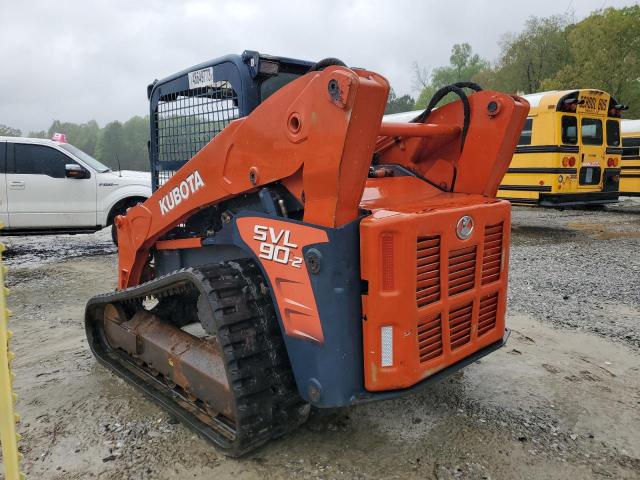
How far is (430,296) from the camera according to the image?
2.30 meters

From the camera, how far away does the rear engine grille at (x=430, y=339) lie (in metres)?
2.30

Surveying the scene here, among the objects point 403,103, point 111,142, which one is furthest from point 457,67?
point 111,142

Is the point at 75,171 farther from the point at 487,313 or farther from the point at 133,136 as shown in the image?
the point at 133,136

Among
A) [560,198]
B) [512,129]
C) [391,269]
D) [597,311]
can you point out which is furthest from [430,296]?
[560,198]

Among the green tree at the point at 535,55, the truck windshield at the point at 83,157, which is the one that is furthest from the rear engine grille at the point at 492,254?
the green tree at the point at 535,55

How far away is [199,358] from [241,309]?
56cm

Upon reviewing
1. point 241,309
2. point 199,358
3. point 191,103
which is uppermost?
point 191,103

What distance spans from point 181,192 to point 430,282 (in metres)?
1.46

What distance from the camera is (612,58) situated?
84.9 feet

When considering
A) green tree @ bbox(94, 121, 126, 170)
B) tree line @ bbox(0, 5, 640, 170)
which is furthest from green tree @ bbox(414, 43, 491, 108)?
green tree @ bbox(94, 121, 126, 170)

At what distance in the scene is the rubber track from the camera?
2.35 m

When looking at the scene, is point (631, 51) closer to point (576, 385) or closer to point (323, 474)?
point (576, 385)

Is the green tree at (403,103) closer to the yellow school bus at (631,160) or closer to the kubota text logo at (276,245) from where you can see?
the yellow school bus at (631,160)

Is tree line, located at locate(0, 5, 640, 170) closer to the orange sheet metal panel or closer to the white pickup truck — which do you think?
the white pickup truck
